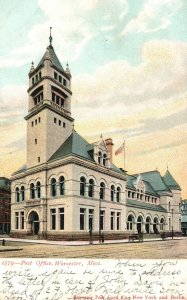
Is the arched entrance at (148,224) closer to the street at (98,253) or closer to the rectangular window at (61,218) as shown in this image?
the rectangular window at (61,218)

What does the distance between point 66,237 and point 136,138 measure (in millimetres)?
10325

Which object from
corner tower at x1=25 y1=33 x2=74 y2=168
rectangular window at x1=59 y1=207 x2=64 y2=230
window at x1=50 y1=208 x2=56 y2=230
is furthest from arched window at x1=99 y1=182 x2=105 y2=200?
corner tower at x1=25 y1=33 x2=74 y2=168

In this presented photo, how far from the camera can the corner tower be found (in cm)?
1555

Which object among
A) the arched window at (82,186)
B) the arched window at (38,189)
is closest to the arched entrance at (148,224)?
the arched window at (82,186)

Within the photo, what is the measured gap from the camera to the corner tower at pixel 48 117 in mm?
15547

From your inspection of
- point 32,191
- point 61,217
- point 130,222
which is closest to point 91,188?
point 61,217

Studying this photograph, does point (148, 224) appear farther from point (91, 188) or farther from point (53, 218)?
point (53, 218)

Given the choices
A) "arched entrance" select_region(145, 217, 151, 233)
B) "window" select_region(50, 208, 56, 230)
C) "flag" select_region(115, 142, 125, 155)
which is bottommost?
"arched entrance" select_region(145, 217, 151, 233)

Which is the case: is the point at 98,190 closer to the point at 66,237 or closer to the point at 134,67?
the point at 66,237

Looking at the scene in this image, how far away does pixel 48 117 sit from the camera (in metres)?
20.3

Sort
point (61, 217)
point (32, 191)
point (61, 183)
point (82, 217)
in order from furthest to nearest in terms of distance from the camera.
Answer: point (82, 217), point (61, 217), point (32, 191), point (61, 183)

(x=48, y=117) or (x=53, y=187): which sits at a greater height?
(x=48, y=117)

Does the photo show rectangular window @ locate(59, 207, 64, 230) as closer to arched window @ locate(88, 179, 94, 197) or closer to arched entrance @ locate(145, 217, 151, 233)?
arched window @ locate(88, 179, 94, 197)

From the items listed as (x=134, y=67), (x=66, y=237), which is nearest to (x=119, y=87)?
(x=134, y=67)
